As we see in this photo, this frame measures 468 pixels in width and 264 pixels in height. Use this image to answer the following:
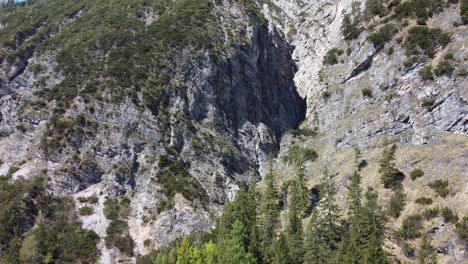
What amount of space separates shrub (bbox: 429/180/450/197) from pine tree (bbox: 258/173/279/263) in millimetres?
27856

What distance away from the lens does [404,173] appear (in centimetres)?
7750

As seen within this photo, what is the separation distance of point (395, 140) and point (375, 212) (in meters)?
23.7

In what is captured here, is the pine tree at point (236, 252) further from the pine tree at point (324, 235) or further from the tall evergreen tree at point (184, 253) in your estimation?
the pine tree at point (324, 235)

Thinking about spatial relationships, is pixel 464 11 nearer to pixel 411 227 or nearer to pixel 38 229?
pixel 411 227

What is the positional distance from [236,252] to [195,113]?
57.8 m

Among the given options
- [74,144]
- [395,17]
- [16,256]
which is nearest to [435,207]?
[395,17]

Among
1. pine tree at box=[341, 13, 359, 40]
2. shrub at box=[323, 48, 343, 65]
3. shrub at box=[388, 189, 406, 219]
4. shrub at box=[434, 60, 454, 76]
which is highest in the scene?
pine tree at box=[341, 13, 359, 40]

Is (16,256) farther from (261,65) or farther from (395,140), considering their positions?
(261,65)

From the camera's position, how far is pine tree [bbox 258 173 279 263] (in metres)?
67.6

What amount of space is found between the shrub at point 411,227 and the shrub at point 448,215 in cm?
337

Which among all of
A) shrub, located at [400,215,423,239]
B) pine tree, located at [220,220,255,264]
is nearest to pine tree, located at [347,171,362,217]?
shrub, located at [400,215,423,239]

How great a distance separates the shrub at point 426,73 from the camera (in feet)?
292

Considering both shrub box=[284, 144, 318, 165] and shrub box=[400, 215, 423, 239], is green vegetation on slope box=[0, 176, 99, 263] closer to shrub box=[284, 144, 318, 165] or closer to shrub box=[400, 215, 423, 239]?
shrub box=[284, 144, 318, 165]

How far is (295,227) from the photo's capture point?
2879 inches
